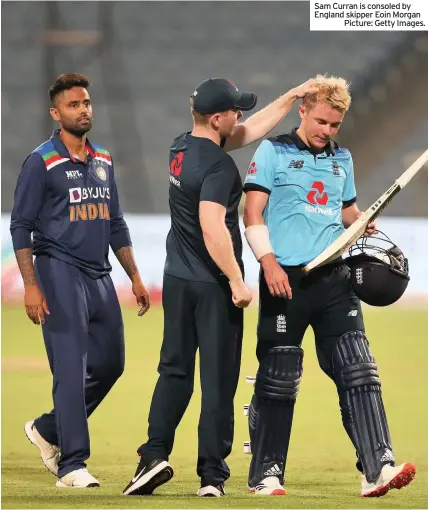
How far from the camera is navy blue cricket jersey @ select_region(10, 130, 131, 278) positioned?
4816mm

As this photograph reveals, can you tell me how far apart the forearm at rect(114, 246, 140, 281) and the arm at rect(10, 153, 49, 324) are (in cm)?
48

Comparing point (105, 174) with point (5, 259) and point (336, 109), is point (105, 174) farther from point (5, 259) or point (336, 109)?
point (5, 259)

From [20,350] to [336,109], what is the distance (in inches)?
270

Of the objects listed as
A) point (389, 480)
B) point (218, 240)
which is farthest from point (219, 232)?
point (389, 480)

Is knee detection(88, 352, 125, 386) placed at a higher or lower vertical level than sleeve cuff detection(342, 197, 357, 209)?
lower

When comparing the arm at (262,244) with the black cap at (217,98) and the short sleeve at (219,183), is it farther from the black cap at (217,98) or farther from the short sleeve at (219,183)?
the black cap at (217,98)

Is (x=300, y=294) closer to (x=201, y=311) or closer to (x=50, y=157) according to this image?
(x=201, y=311)

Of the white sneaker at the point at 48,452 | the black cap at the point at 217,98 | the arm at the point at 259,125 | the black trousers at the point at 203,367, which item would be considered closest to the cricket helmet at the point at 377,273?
the black trousers at the point at 203,367

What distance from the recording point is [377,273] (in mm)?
4703

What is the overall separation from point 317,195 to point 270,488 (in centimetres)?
119

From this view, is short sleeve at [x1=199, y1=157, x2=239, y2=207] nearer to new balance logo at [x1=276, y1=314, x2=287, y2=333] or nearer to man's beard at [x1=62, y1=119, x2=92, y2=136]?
new balance logo at [x1=276, y1=314, x2=287, y2=333]

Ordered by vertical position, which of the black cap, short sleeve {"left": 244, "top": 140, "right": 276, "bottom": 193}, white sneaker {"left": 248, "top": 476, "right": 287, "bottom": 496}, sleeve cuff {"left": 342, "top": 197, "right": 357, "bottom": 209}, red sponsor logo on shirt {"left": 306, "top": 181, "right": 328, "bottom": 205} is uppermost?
the black cap

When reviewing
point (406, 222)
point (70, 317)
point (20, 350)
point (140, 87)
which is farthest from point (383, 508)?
point (140, 87)

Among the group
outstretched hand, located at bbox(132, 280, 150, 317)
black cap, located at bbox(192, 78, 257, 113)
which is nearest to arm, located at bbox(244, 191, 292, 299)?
black cap, located at bbox(192, 78, 257, 113)
